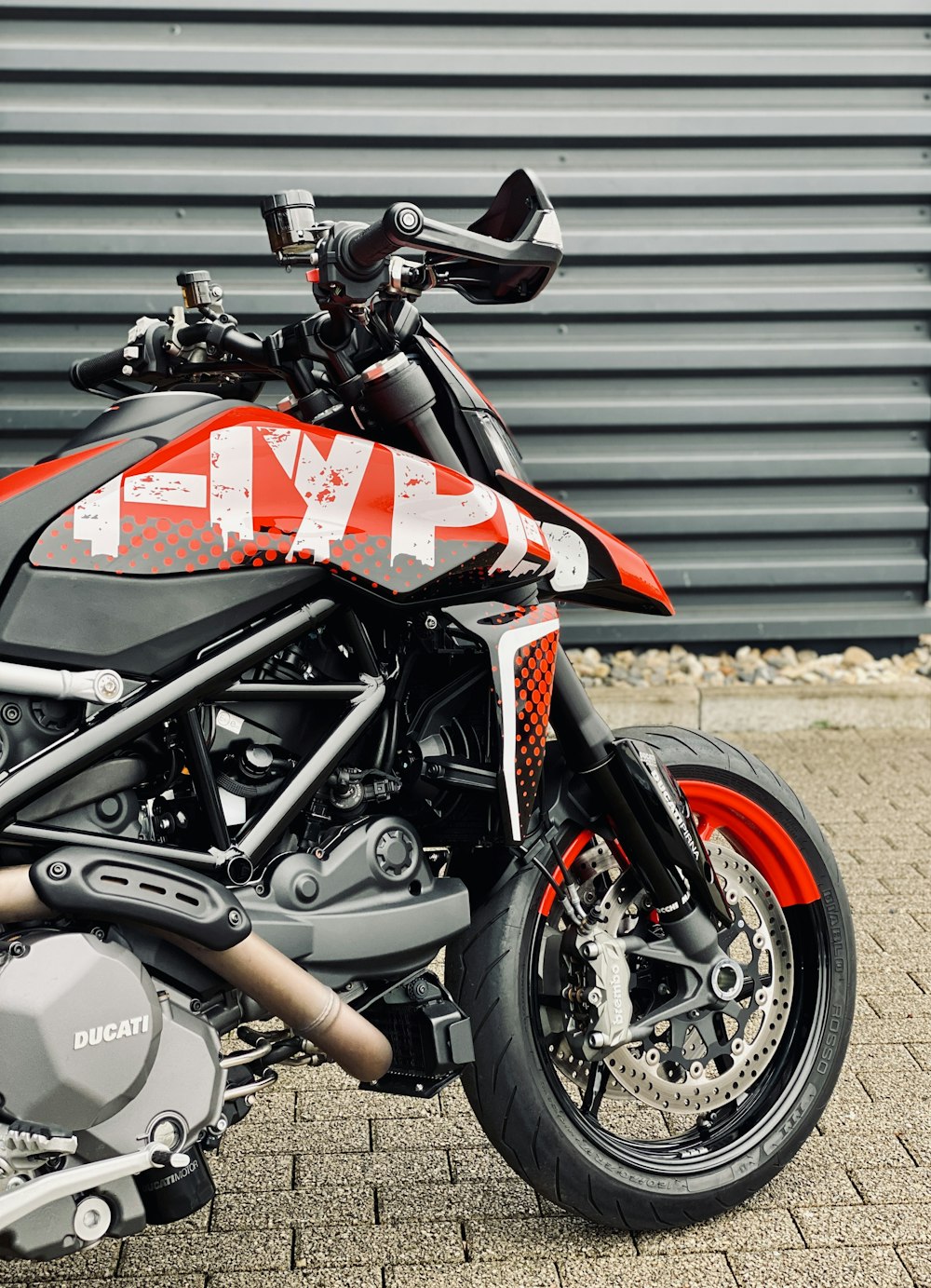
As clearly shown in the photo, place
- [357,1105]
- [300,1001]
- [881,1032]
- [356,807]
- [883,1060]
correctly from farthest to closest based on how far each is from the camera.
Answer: [881,1032]
[883,1060]
[357,1105]
[356,807]
[300,1001]

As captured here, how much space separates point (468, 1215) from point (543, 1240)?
A: 0.49 feet

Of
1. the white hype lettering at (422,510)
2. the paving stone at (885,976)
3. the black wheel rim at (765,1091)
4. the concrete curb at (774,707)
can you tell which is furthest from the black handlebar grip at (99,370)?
the concrete curb at (774,707)

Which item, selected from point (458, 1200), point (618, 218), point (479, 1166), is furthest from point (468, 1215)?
point (618, 218)

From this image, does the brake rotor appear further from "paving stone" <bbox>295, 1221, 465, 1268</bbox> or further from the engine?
the engine

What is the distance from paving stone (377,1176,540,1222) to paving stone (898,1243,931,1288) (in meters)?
0.64

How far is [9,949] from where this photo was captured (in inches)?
73.5

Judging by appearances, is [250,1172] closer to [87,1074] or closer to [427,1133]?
[427,1133]

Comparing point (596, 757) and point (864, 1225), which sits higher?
point (596, 757)

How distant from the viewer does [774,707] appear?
5.45 metres

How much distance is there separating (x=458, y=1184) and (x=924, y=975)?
1447mm

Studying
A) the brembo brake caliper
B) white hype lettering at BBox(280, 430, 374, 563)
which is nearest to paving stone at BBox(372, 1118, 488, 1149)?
the brembo brake caliper

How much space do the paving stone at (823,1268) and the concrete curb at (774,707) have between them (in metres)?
3.01

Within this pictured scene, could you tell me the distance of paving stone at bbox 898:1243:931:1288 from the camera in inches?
91.1

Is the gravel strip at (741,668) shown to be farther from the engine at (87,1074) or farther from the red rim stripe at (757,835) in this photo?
the engine at (87,1074)
